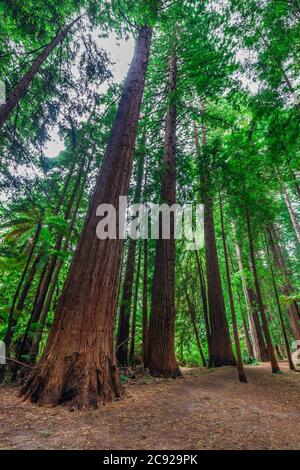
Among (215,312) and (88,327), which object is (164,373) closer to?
(215,312)

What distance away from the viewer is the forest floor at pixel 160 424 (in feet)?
7.52

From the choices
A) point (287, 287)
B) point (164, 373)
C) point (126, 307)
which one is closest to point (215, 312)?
point (126, 307)

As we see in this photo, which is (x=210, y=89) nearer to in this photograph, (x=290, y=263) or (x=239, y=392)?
(x=239, y=392)

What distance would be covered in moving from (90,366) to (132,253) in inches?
239

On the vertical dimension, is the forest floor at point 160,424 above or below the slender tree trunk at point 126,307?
below

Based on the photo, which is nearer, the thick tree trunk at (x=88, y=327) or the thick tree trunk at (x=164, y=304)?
the thick tree trunk at (x=88, y=327)

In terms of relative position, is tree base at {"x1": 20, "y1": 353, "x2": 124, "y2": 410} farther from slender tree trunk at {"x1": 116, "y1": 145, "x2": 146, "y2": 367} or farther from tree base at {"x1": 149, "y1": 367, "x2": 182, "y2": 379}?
slender tree trunk at {"x1": 116, "y1": 145, "x2": 146, "y2": 367}

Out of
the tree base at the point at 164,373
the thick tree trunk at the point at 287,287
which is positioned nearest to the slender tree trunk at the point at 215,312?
the tree base at the point at 164,373

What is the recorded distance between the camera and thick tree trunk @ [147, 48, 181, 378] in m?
6.61

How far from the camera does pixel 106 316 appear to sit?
393 centimetres
